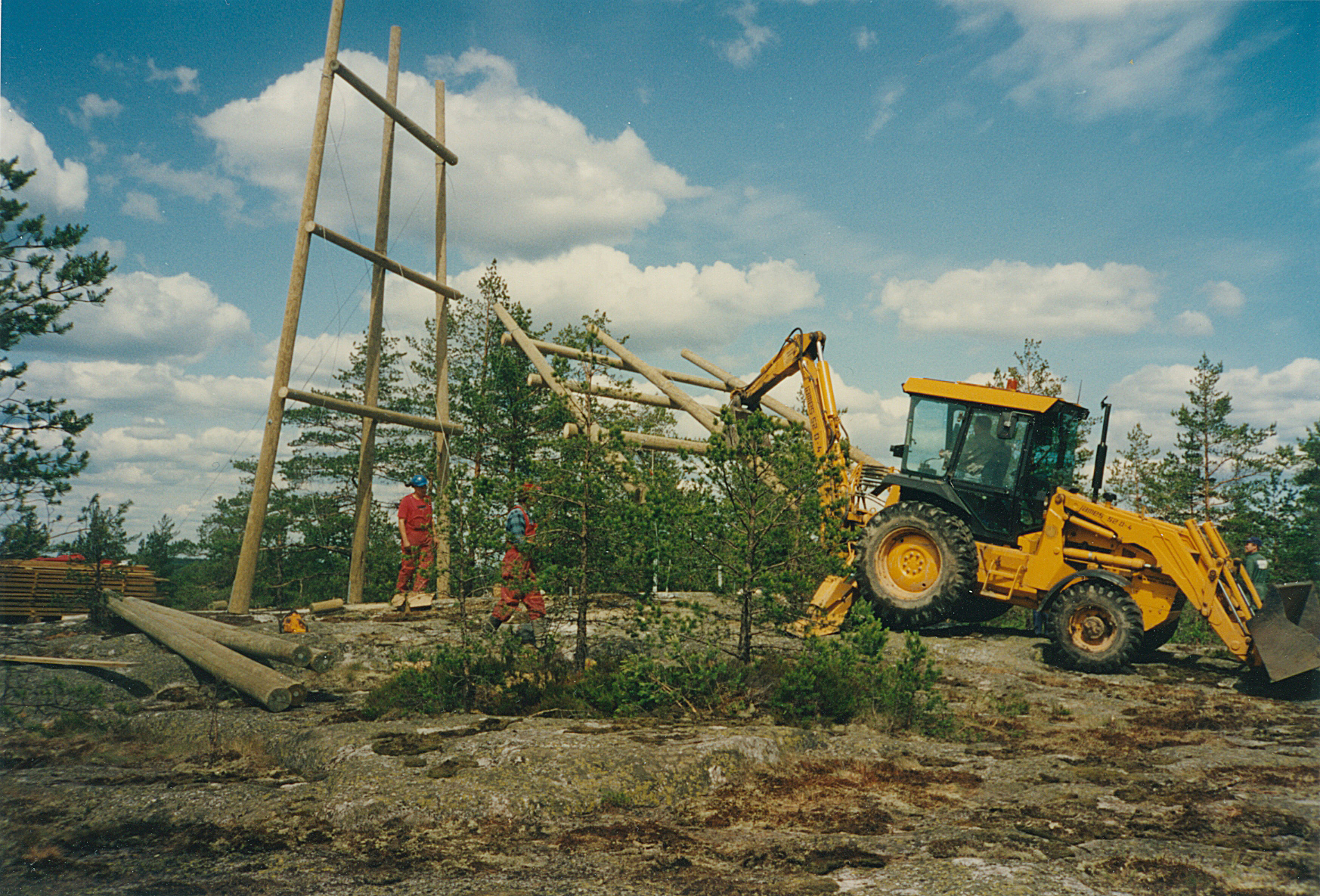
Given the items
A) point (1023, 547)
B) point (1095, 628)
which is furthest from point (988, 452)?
point (1095, 628)

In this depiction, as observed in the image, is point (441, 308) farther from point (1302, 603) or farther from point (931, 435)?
point (1302, 603)

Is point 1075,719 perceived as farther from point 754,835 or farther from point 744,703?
point 754,835

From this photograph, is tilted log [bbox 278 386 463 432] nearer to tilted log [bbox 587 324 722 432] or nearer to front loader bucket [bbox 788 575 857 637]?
tilted log [bbox 587 324 722 432]

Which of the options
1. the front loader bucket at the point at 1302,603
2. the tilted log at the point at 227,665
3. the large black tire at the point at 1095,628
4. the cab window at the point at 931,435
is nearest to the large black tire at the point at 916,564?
the cab window at the point at 931,435

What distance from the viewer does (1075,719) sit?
23.8 ft

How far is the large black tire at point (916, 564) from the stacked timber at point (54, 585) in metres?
9.98

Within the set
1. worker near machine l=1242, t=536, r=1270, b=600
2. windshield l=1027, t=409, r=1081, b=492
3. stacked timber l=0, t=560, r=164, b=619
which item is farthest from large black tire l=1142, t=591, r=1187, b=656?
stacked timber l=0, t=560, r=164, b=619

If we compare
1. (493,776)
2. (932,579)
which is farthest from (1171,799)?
(932,579)

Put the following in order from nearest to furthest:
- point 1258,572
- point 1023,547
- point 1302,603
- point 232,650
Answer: point 232,650 < point 1302,603 < point 1258,572 < point 1023,547

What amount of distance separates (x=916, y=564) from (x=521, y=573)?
5785mm

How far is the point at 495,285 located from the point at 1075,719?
59.4 ft

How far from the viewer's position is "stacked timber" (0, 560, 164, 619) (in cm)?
1062

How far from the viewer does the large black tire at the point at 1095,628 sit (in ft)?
29.1

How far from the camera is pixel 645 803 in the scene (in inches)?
184
